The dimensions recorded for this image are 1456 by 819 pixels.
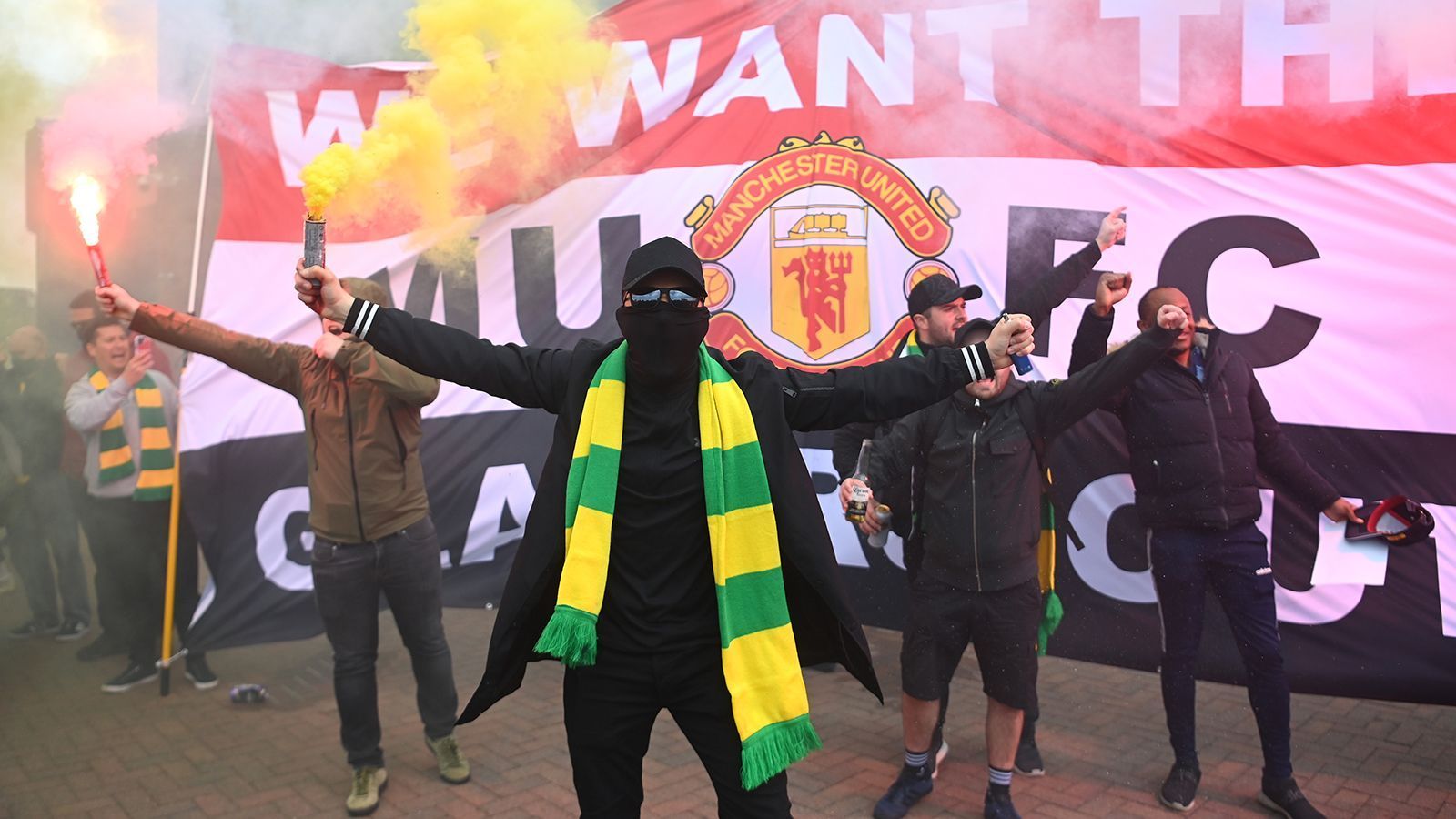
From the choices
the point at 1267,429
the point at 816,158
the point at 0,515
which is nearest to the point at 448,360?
the point at 816,158

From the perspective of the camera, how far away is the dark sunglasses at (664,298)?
2.79 m

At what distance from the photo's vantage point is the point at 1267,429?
4270 millimetres

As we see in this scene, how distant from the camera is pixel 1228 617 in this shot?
4176 millimetres

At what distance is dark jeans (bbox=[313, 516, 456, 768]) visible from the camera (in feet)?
14.0

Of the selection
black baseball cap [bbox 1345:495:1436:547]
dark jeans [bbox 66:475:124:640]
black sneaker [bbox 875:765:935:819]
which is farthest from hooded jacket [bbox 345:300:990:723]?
dark jeans [bbox 66:475:124:640]

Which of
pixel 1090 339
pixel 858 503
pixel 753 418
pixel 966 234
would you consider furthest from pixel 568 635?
pixel 966 234

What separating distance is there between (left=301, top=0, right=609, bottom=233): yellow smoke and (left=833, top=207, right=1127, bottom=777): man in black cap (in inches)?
77.4

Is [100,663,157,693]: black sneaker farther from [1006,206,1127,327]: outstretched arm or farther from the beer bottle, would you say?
[1006,206,1127,327]: outstretched arm

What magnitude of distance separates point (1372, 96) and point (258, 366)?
4.51m

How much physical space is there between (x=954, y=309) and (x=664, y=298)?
6.56 feet

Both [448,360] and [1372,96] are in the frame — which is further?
[1372,96]

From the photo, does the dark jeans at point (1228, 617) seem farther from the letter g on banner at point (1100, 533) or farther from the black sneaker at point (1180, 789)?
the letter g on banner at point (1100, 533)

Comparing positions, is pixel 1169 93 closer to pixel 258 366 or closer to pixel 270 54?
pixel 258 366

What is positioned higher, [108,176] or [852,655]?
[108,176]
